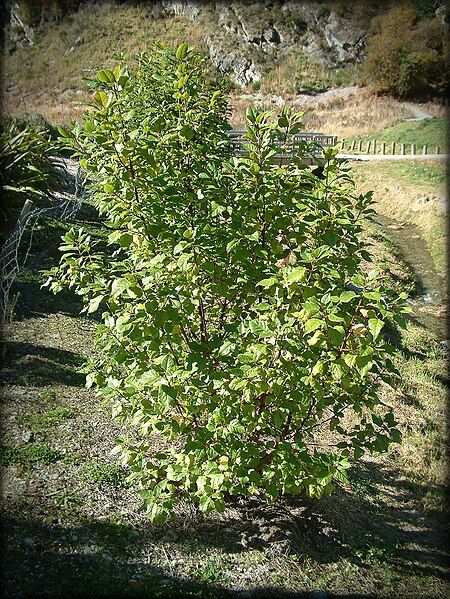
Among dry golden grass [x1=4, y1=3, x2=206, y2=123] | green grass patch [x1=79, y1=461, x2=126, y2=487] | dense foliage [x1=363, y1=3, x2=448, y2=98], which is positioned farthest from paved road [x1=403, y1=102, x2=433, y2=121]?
green grass patch [x1=79, y1=461, x2=126, y2=487]

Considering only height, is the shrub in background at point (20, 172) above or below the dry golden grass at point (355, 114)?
below

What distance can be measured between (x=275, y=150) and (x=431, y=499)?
3.54m

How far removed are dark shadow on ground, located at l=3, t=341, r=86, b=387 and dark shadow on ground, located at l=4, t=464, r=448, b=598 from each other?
1.35 meters

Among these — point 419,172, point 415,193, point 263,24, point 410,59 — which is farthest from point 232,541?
point 263,24

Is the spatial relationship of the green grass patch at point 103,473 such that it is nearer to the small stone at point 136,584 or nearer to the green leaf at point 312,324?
the small stone at point 136,584

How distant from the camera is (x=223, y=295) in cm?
284

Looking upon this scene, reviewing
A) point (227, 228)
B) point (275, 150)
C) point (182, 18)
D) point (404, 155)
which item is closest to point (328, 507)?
point (227, 228)

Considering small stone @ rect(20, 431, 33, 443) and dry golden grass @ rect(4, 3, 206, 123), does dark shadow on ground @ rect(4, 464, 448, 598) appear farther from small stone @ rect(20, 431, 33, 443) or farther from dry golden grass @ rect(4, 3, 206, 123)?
dry golden grass @ rect(4, 3, 206, 123)

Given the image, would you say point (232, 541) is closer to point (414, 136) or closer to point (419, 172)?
point (419, 172)

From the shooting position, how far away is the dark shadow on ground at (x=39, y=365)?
4232 mm

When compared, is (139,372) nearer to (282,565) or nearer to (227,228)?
(227,228)

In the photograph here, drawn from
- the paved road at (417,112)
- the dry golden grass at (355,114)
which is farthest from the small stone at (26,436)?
the paved road at (417,112)

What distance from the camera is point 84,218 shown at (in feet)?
28.2

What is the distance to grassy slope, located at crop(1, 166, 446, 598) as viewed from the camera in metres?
2.82
